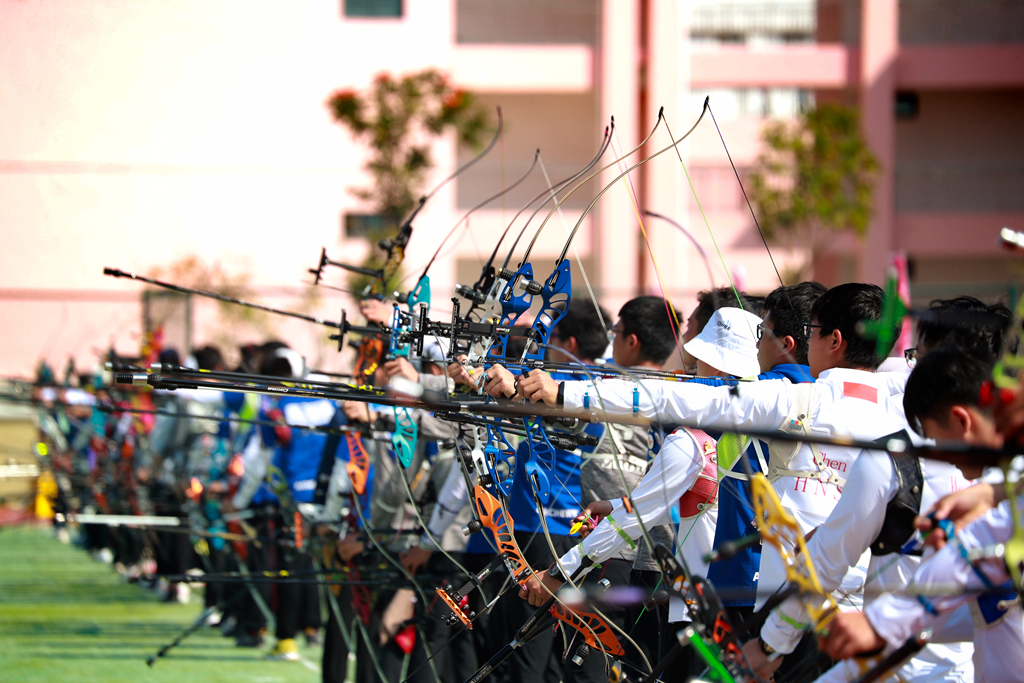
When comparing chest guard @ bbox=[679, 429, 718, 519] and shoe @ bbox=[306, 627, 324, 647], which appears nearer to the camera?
chest guard @ bbox=[679, 429, 718, 519]

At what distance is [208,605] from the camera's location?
7207mm

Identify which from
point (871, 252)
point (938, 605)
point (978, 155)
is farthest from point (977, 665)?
point (978, 155)

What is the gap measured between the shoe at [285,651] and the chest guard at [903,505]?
4.80 m

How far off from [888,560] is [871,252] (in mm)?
15903

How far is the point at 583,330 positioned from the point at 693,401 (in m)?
1.89

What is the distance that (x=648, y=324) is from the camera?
3883mm

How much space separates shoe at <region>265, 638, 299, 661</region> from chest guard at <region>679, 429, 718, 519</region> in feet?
12.6

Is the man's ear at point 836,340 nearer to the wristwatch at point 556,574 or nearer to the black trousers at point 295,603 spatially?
the wristwatch at point 556,574

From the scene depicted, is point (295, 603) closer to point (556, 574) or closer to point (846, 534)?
point (556, 574)

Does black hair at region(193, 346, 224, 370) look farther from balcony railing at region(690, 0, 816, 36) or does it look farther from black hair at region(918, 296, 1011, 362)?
balcony railing at region(690, 0, 816, 36)

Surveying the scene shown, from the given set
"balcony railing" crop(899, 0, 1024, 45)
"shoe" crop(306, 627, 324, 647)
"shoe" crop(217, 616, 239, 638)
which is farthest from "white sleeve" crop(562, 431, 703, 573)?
"balcony railing" crop(899, 0, 1024, 45)

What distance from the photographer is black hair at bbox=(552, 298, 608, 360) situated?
4387 millimetres

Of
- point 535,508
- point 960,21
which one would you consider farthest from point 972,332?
point 960,21

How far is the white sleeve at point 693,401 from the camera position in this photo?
2521 millimetres
